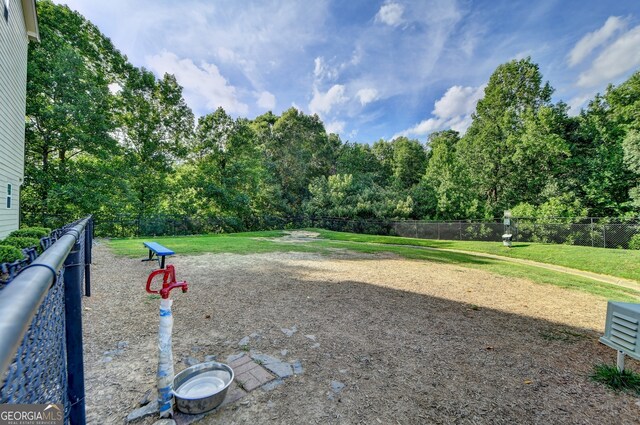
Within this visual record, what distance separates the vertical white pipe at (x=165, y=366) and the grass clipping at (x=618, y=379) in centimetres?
401

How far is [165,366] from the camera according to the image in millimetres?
2061

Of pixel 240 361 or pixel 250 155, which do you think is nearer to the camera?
pixel 240 361

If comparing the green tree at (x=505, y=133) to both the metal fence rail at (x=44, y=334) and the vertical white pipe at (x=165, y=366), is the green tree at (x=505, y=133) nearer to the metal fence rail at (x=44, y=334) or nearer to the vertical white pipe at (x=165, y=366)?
the vertical white pipe at (x=165, y=366)

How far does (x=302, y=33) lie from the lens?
460 inches

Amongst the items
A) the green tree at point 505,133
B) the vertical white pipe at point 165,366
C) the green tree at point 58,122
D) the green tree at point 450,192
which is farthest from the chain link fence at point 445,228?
the vertical white pipe at point 165,366

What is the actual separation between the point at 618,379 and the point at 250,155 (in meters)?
24.0

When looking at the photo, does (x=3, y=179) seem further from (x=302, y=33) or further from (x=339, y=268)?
(x=302, y=33)

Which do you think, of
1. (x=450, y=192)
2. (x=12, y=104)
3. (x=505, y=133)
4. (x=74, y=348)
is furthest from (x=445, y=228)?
(x=12, y=104)

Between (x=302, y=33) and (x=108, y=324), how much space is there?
499 inches

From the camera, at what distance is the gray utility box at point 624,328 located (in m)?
2.45

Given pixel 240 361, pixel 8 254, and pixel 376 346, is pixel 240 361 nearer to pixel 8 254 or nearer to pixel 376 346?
pixel 376 346

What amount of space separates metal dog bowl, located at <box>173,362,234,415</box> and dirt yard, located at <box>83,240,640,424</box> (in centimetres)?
14

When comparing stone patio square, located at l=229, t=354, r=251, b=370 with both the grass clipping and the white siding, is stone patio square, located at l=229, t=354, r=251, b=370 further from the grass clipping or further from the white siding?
the white siding

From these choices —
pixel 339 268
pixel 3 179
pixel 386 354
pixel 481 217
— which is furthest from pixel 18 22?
pixel 481 217
